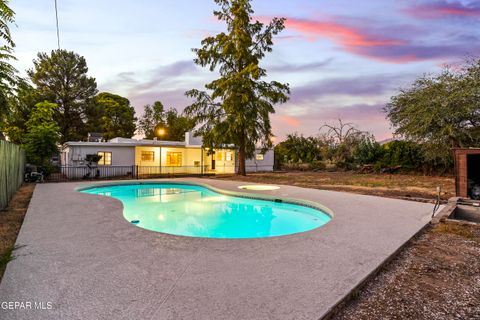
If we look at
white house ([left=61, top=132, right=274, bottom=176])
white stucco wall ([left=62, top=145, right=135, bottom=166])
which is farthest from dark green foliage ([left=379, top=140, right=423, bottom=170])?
white stucco wall ([left=62, top=145, right=135, bottom=166])

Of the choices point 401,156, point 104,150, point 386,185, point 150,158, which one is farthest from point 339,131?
point 104,150

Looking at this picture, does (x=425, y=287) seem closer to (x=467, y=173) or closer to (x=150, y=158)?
(x=467, y=173)

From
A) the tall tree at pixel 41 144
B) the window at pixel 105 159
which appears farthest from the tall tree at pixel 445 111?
the tall tree at pixel 41 144

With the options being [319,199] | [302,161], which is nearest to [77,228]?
[319,199]

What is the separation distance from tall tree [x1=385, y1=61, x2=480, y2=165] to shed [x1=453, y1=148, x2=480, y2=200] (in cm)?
679

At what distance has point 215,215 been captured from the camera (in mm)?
8484

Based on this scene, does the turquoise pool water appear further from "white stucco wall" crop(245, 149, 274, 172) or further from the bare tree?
the bare tree

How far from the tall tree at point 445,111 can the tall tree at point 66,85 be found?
107ft

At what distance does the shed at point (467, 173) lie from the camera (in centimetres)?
775

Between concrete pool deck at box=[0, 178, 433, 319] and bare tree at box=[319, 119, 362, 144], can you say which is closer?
concrete pool deck at box=[0, 178, 433, 319]

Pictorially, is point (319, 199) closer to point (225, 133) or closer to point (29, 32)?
point (225, 133)

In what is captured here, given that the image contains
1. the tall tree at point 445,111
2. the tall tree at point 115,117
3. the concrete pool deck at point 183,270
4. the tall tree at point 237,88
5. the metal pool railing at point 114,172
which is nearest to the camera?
the concrete pool deck at point 183,270

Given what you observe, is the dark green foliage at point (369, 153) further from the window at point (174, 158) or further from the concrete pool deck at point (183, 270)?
the concrete pool deck at point (183, 270)

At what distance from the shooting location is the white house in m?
16.6
